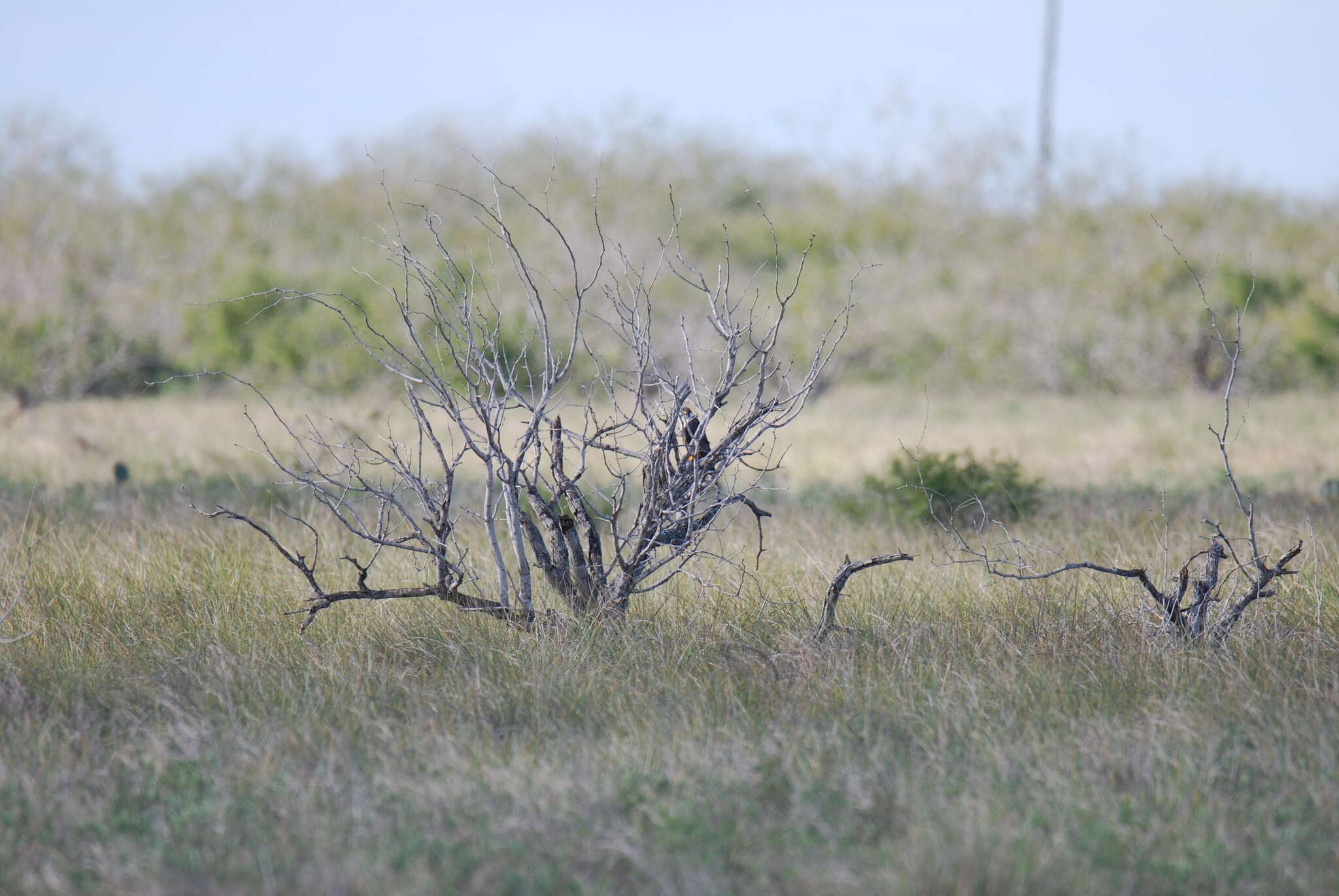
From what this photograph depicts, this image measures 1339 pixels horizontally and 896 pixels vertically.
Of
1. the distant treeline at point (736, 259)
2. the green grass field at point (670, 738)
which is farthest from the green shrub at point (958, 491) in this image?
the distant treeline at point (736, 259)

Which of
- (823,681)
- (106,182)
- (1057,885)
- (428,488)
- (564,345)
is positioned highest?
(106,182)

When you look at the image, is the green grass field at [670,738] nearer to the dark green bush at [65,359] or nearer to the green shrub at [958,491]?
the green shrub at [958,491]

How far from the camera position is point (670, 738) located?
292cm

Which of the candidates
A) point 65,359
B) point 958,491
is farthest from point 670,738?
point 65,359

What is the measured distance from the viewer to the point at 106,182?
25938 mm

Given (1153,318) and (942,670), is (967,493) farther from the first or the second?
(1153,318)

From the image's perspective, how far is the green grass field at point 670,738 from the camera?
7.47 ft

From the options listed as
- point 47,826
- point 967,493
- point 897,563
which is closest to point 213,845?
point 47,826

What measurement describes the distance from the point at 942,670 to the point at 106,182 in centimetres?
2745

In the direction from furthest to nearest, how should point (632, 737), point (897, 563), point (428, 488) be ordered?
1. point (897, 563)
2. point (428, 488)
3. point (632, 737)

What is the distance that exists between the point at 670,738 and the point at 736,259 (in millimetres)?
20806

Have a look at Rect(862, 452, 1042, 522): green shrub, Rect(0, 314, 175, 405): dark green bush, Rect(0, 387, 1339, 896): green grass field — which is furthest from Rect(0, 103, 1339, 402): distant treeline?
Rect(0, 387, 1339, 896): green grass field

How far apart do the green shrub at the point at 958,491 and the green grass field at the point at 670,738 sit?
88 centimetres

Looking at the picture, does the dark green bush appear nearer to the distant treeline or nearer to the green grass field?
the distant treeline
